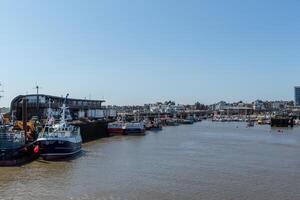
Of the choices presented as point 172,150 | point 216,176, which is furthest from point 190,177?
point 172,150

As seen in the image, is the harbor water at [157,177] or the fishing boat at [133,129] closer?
the harbor water at [157,177]

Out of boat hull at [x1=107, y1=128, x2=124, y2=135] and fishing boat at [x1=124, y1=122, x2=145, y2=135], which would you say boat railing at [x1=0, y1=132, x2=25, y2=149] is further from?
fishing boat at [x1=124, y1=122, x2=145, y2=135]

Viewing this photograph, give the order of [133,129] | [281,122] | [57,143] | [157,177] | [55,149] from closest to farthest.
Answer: [157,177] < [55,149] < [57,143] < [133,129] < [281,122]

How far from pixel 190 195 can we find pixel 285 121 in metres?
119

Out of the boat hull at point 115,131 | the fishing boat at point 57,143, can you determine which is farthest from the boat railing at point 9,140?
the boat hull at point 115,131

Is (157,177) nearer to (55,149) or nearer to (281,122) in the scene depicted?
(55,149)

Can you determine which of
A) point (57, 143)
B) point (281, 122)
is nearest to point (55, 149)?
point (57, 143)

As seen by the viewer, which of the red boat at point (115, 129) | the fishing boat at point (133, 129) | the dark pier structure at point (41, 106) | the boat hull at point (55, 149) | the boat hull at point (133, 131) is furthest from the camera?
the red boat at point (115, 129)

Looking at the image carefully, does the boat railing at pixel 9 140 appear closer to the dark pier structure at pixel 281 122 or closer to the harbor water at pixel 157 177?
the harbor water at pixel 157 177

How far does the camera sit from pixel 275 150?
2552 inches

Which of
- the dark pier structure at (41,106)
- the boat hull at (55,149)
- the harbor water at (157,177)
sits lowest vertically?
the harbor water at (157,177)

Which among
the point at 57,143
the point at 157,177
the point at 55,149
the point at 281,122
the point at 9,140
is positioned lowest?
the point at 157,177

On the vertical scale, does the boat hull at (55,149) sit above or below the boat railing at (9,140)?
below

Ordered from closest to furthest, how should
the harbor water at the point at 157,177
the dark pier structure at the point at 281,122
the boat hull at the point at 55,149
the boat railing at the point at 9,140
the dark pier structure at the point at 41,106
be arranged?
the harbor water at the point at 157,177 < the boat railing at the point at 9,140 < the boat hull at the point at 55,149 < the dark pier structure at the point at 41,106 < the dark pier structure at the point at 281,122
